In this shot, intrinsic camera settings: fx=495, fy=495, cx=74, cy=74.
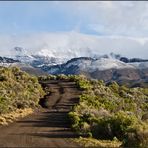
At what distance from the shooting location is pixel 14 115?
4438 centimetres

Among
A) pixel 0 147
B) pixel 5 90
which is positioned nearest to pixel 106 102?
pixel 5 90

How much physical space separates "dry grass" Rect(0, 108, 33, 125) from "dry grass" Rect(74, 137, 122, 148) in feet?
32.8

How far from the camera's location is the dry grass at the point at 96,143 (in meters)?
29.7

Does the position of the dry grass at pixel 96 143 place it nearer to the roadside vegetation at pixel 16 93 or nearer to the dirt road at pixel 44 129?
the dirt road at pixel 44 129

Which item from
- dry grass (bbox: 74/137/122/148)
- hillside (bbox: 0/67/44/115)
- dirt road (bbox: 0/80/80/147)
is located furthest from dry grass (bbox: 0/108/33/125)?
dry grass (bbox: 74/137/122/148)

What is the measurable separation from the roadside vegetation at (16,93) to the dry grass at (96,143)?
10.8m

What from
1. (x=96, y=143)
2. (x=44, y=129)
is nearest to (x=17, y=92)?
(x=44, y=129)

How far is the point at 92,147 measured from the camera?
29047mm

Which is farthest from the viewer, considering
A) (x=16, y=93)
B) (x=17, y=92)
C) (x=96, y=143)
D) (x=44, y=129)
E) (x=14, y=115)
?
(x=17, y=92)

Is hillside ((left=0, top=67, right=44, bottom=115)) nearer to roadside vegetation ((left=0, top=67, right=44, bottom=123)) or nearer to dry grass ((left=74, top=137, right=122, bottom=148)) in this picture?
roadside vegetation ((left=0, top=67, right=44, bottom=123))

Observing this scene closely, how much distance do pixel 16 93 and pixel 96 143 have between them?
87.4ft

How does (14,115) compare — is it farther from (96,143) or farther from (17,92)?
(96,143)

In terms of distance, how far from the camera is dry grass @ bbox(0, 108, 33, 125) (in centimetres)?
4017

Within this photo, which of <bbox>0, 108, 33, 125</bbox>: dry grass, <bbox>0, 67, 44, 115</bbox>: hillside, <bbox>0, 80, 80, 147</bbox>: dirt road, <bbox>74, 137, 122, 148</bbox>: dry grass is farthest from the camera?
<bbox>0, 67, 44, 115</bbox>: hillside
